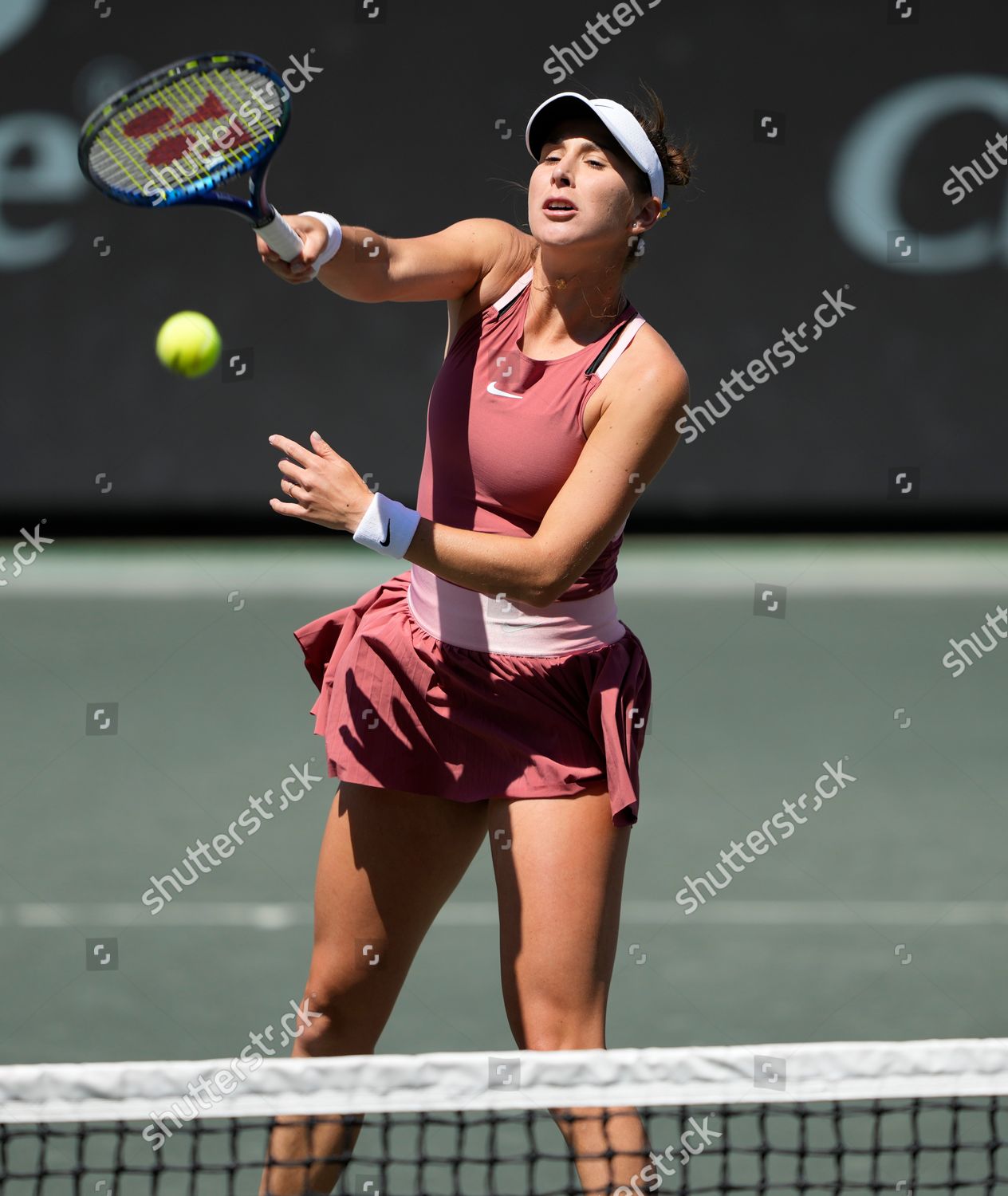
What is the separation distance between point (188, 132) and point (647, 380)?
1.00 m

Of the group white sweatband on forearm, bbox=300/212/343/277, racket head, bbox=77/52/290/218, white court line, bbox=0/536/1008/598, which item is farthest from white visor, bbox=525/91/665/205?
white court line, bbox=0/536/1008/598

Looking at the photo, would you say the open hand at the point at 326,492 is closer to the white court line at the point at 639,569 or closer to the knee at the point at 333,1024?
the knee at the point at 333,1024

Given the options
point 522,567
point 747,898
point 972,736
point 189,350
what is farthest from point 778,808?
point 522,567

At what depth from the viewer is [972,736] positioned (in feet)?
20.5

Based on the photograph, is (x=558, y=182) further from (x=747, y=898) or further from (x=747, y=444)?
(x=747, y=444)

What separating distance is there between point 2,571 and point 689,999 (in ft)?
18.0

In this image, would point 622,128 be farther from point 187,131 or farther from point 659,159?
point 187,131

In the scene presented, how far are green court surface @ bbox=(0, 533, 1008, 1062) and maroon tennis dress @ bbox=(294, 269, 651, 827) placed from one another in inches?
50.6

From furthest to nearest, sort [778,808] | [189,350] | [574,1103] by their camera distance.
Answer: [778,808] < [189,350] < [574,1103]

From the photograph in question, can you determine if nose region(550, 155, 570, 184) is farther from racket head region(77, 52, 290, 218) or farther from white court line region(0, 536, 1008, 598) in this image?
white court line region(0, 536, 1008, 598)

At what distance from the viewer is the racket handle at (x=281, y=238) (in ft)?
Result: 8.50

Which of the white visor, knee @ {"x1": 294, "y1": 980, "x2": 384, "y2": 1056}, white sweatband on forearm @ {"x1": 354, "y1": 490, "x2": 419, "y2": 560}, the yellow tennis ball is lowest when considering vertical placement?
knee @ {"x1": 294, "y1": 980, "x2": 384, "y2": 1056}

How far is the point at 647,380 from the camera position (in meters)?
2.60

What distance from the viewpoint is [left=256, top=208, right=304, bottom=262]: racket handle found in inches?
102
